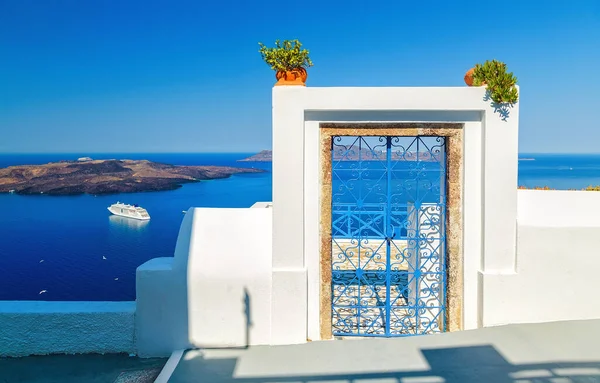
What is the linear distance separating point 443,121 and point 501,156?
2.14 feet

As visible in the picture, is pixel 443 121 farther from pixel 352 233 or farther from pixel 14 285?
pixel 14 285

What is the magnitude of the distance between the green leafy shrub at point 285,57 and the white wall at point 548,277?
269 cm

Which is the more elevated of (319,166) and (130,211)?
(319,166)

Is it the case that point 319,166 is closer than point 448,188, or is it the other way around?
point 319,166

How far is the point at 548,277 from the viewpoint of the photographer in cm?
424

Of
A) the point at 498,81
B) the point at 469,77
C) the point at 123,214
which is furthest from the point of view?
the point at 123,214

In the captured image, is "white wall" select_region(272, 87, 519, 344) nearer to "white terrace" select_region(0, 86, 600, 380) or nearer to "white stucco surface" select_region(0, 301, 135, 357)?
"white terrace" select_region(0, 86, 600, 380)

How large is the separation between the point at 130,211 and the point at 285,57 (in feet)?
129

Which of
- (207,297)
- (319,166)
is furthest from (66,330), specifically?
(319,166)

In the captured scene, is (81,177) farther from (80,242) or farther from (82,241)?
(80,242)

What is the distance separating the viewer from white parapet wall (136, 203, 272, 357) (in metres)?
4.13

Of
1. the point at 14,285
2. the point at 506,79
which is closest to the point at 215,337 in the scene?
the point at 506,79

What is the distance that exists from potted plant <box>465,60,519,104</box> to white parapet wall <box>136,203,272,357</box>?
8.08 ft

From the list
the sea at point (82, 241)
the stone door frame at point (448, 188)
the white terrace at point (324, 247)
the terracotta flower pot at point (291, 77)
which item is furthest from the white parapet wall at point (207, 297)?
the sea at point (82, 241)
